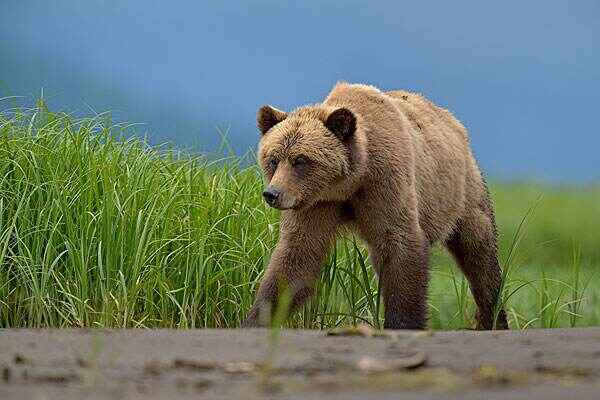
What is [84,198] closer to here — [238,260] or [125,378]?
[238,260]

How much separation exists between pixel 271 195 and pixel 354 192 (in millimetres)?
621

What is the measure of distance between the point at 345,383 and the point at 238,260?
13.1ft

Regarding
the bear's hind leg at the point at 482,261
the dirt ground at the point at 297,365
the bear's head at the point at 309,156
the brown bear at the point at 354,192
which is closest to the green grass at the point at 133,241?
the bear's hind leg at the point at 482,261

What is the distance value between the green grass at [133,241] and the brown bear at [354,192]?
1.60ft

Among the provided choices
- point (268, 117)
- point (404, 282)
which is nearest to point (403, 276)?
point (404, 282)

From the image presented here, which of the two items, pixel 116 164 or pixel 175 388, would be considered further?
pixel 116 164

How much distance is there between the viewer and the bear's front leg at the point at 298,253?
5.93m

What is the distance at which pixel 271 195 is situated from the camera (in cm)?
548

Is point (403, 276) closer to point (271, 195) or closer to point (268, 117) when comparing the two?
point (271, 195)

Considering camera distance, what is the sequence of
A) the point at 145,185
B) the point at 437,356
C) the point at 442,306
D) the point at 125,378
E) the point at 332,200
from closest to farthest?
the point at 125,378, the point at 437,356, the point at 332,200, the point at 145,185, the point at 442,306

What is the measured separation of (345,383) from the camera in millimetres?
2916

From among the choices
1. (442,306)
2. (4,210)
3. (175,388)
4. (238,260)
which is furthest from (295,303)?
(175,388)

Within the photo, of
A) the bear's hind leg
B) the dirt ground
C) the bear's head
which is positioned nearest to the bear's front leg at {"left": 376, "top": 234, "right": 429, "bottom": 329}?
the bear's head

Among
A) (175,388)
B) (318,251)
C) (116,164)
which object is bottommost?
(175,388)
